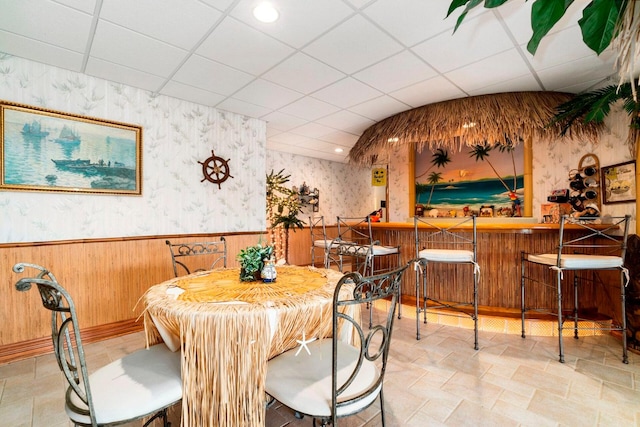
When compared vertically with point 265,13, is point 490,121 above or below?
below

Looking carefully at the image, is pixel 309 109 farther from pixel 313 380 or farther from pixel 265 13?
pixel 313 380

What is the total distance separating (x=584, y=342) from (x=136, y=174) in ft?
15.4

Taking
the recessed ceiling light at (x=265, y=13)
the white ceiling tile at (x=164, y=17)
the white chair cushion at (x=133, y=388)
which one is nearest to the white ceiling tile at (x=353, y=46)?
the recessed ceiling light at (x=265, y=13)

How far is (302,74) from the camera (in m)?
2.81

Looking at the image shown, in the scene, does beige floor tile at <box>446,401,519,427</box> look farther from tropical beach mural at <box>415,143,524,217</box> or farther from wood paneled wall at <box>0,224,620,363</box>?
tropical beach mural at <box>415,143,524,217</box>

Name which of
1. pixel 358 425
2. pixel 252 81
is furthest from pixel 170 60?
pixel 358 425

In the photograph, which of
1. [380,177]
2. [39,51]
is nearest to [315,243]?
[380,177]

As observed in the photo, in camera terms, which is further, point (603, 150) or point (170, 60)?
point (603, 150)

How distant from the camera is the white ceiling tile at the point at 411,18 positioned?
189cm

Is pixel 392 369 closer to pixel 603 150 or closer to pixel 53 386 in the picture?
pixel 53 386

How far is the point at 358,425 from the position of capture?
5.24 ft

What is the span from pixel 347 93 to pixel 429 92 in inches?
36.1

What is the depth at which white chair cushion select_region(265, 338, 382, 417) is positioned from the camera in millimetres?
1097

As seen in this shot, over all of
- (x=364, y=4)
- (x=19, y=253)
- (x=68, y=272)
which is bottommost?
(x=68, y=272)
